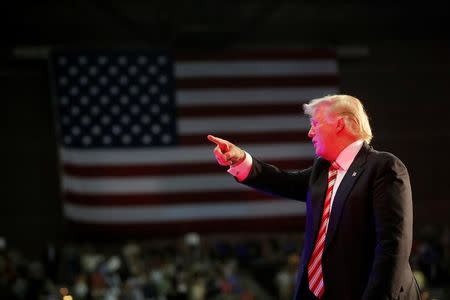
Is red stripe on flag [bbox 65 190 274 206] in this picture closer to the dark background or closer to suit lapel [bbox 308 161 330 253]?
the dark background

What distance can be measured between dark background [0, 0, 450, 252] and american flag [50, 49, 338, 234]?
46 cm

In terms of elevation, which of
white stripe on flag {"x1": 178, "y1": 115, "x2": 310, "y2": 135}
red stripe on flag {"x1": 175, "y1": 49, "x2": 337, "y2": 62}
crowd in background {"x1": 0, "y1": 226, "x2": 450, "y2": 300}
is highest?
red stripe on flag {"x1": 175, "y1": 49, "x2": 337, "y2": 62}

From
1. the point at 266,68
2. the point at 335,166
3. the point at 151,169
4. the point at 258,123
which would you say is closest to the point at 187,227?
the point at 151,169

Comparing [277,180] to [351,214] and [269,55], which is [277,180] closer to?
[351,214]

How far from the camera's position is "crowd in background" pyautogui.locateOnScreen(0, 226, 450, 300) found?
674 cm

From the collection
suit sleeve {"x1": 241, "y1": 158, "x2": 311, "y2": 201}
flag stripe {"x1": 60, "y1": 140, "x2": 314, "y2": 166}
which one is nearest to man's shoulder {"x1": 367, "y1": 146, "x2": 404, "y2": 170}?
suit sleeve {"x1": 241, "y1": 158, "x2": 311, "y2": 201}

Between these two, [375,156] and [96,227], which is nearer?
[375,156]

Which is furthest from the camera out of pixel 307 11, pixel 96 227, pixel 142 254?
pixel 307 11

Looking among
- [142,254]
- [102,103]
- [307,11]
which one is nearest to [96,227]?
[142,254]

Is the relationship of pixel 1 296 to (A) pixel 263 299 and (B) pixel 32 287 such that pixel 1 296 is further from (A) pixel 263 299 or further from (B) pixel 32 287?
(A) pixel 263 299

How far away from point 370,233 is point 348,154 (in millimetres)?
266

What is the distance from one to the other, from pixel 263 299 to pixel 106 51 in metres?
3.96

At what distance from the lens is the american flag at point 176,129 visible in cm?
906

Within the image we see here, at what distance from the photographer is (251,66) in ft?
31.3
